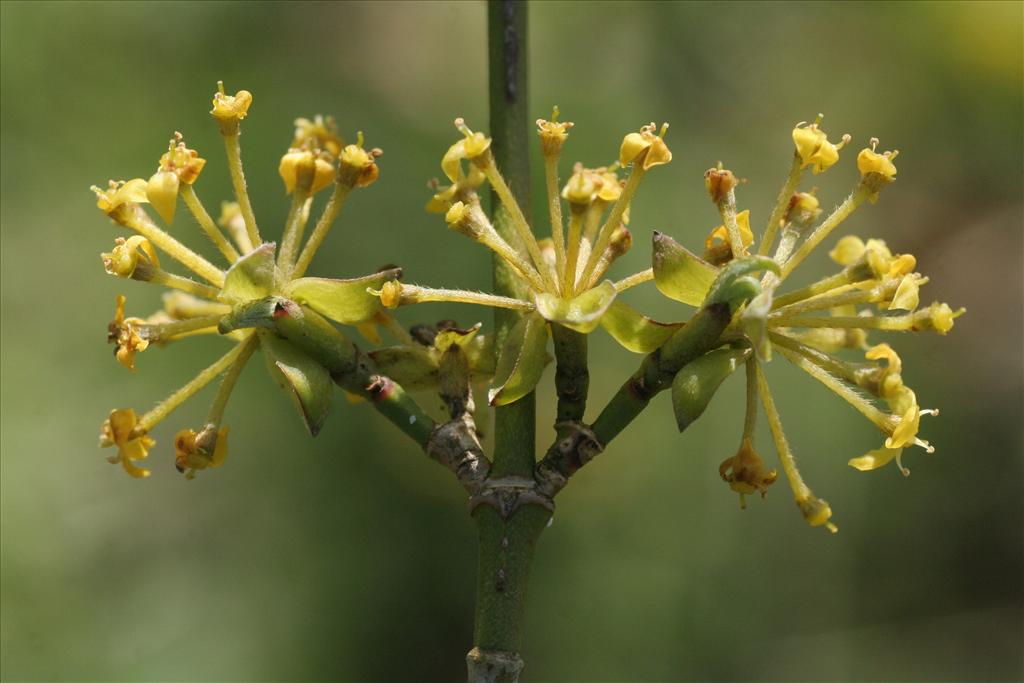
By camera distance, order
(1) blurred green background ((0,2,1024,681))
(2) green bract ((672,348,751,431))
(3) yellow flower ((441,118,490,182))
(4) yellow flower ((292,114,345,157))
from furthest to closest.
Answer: (1) blurred green background ((0,2,1024,681))
(4) yellow flower ((292,114,345,157))
(3) yellow flower ((441,118,490,182))
(2) green bract ((672,348,751,431))

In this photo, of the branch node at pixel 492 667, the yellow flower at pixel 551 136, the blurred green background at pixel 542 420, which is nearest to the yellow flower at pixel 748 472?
the branch node at pixel 492 667

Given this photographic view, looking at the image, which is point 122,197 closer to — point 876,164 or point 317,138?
point 317,138

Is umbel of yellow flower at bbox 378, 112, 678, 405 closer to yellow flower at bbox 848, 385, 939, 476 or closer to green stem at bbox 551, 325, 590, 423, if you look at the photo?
green stem at bbox 551, 325, 590, 423

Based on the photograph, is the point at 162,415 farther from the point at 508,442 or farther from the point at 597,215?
the point at 597,215

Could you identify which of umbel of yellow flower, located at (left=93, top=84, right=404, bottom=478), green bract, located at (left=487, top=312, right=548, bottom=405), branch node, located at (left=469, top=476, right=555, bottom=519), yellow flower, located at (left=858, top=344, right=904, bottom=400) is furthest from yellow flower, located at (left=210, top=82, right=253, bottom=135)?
yellow flower, located at (left=858, top=344, right=904, bottom=400)

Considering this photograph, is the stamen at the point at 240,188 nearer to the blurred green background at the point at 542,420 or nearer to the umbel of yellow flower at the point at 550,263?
the umbel of yellow flower at the point at 550,263

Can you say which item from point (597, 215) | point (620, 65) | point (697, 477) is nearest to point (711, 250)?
point (597, 215)

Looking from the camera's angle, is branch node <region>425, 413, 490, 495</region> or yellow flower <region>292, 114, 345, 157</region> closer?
branch node <region>425, 413, 490, 495</region>
